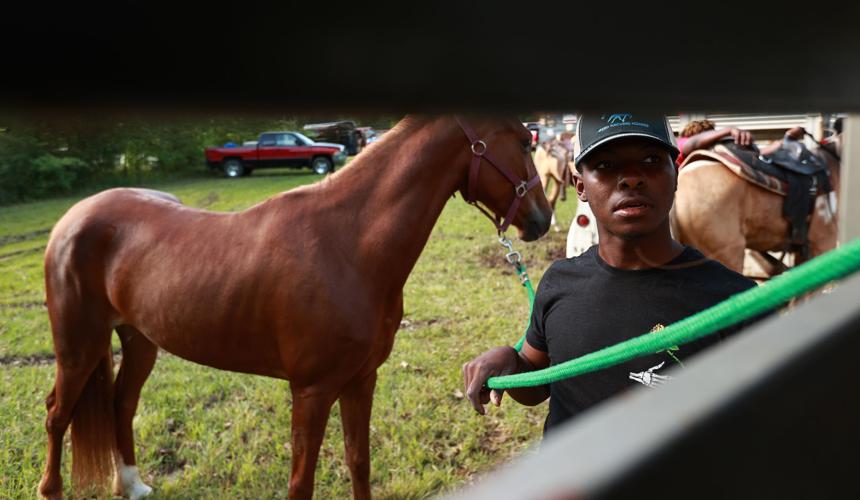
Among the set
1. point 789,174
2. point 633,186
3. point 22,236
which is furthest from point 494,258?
point 633,186

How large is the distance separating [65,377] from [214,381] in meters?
1.60

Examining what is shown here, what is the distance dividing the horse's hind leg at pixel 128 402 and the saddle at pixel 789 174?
3.96 metres

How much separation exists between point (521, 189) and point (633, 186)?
50.1 inches

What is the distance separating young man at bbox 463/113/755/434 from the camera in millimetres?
1467

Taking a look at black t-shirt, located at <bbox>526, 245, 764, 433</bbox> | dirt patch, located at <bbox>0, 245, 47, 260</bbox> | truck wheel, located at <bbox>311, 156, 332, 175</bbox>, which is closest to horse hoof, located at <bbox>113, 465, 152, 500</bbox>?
truck wheel, located at <bbox>311, 156, 332, 175</bbox>

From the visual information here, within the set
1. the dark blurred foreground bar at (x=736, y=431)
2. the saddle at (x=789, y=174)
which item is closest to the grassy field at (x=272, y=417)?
the saddle at (x=789, y=174)

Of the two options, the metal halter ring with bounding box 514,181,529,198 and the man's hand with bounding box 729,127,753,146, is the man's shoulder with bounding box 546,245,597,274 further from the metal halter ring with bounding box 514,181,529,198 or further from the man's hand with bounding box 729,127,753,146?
the man's hand with bounding box 729,127,753,146

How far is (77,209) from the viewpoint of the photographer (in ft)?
10.2

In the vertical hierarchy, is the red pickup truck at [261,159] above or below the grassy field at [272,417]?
above

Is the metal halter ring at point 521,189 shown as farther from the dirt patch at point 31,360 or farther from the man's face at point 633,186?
the dirt patch at point 31,360

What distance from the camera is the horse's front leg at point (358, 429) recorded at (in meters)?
2.82

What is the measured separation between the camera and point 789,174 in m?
4.70

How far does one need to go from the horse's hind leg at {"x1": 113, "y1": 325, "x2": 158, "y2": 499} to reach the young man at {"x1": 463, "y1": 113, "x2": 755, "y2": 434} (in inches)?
94.2

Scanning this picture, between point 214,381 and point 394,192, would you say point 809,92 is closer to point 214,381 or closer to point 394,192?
point 394,192
